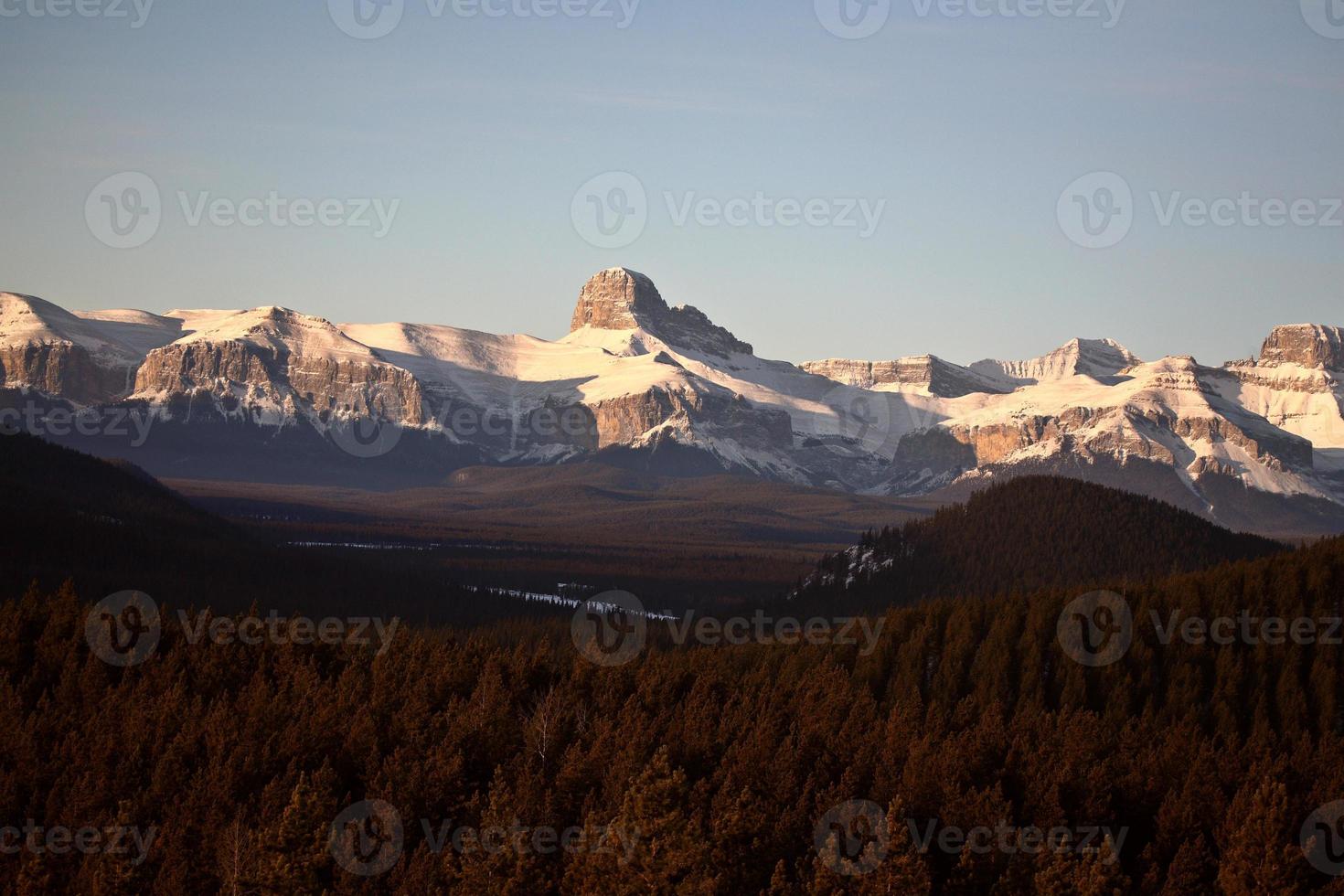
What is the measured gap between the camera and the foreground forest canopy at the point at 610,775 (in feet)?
278

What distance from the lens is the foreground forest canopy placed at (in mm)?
84875

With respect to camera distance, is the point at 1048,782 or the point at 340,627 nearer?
the point at 1048,782

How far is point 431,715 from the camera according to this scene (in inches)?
4348

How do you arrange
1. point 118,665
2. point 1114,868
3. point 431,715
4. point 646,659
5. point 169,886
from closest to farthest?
point 169,886 → point 1114,868 → point 431,715 → point 118,665 → point 646,659

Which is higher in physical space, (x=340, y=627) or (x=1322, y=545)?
(x=1322, y=545)

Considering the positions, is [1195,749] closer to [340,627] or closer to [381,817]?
[381,817]

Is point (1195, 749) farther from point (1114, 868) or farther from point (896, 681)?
point (896, 681)

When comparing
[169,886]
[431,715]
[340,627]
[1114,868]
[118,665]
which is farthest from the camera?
[340,627]

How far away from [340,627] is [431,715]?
207 ft

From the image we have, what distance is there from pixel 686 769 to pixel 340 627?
7476 cm

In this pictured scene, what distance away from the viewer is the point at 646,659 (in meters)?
144

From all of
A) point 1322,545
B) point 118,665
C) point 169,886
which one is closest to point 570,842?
point 169,886

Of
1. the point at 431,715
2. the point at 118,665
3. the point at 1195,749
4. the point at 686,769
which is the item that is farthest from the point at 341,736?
the point at 1195,749

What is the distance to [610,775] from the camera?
316 ft
